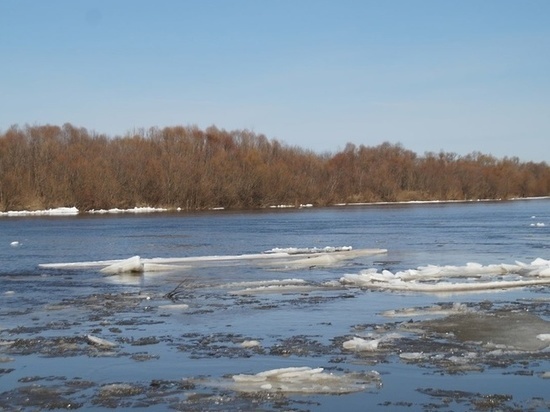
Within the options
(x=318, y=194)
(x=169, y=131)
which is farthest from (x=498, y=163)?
(x=169, y=131)

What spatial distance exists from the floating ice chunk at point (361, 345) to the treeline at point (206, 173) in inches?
2956

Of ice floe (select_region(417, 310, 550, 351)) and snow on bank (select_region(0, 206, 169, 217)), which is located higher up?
snow on bank (select_region(0, 206, 169, 217))

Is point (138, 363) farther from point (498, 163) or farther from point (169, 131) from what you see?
point (498, 163)

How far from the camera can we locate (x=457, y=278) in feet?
67.2

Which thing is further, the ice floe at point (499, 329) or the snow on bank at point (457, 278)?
the snow on bank at point (457, 278)

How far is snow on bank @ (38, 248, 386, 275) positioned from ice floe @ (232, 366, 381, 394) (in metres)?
13.6

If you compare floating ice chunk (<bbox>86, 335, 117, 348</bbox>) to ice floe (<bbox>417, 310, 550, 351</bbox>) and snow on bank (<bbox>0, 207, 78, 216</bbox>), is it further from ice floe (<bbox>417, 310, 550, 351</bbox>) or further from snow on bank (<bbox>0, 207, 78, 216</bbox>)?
snow on bank (<bbox>0, 207, 78, 216</bbox>)

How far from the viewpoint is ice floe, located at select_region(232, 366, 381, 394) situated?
9.42 m

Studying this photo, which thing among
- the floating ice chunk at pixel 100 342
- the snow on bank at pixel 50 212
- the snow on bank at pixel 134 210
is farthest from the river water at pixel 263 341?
the snow on bank at pixel 134 210

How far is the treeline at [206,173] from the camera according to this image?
86250mm

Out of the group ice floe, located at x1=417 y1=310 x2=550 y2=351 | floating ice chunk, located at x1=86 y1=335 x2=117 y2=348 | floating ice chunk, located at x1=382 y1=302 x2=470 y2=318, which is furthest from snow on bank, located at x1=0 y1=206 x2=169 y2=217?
ice floe, located at x1=417 y1=310 x2=550 y2=351

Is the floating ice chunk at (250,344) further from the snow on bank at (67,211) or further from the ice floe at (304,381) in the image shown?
the snow on bank at (67,211)

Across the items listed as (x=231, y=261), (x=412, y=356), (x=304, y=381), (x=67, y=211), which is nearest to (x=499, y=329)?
(x=412, y=356)

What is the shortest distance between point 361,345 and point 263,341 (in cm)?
165
